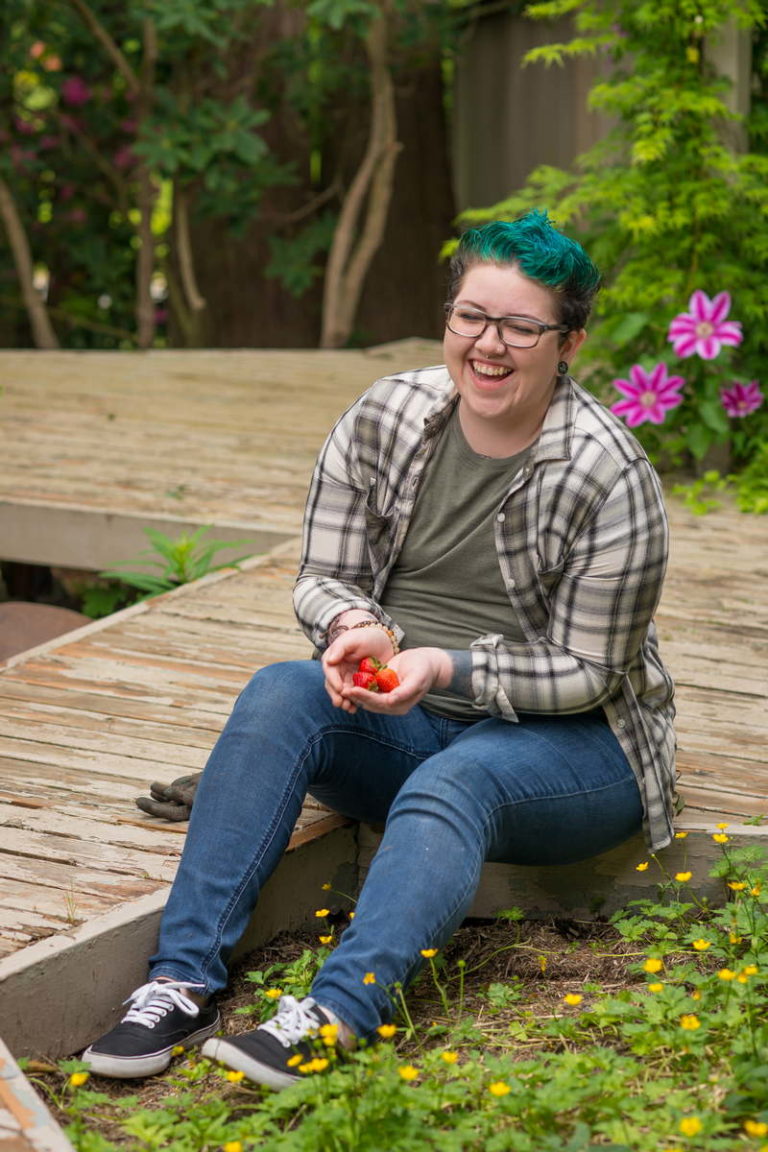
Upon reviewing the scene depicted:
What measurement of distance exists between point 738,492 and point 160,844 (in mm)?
3284

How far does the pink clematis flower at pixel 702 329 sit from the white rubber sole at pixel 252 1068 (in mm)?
3545

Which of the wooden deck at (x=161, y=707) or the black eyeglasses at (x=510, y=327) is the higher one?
the black eyeglasses at (x=510, y=327)

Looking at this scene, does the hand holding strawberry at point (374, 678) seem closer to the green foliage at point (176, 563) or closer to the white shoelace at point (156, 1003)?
the white shoelace at point (156, 1003)

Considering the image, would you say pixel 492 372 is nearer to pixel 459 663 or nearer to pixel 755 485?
pixel 459 663

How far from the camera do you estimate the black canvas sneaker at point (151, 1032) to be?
217 centimetres

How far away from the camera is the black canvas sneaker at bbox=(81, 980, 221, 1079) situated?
2168 millimetres

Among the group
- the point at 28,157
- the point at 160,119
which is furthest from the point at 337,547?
the point at 28,157

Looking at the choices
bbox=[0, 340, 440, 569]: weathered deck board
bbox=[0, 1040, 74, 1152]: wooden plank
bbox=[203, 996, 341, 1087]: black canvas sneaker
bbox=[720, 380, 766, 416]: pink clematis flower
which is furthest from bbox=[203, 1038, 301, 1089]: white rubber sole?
bbox=[720, 380, 766, 416]: pink clematis flower

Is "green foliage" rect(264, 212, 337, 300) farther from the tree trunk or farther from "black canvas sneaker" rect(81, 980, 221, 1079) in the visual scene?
"black canvas sneaker" rect(81, 980, 221, 1079)

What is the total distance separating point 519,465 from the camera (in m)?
2.47

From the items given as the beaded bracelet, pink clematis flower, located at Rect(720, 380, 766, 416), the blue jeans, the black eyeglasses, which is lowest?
the blue jeans

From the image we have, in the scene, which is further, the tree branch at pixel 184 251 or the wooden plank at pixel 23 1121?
the tree branch at pixel 184 251

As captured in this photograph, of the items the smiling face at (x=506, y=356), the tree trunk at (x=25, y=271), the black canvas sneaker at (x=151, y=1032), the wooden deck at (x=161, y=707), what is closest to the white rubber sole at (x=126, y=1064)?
the black canvas sneaker at (x=151, y=1032)

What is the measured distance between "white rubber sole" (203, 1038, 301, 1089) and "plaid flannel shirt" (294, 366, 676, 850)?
0.67 meters
